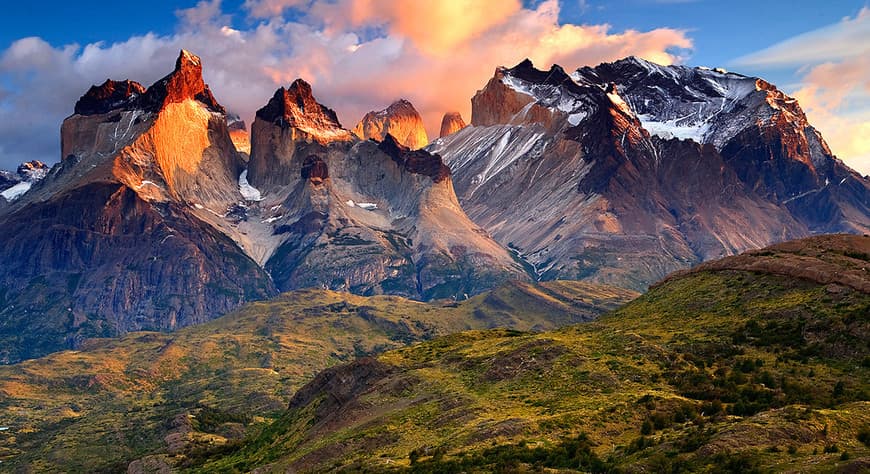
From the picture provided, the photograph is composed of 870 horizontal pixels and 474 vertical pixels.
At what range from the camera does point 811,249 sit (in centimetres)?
14175

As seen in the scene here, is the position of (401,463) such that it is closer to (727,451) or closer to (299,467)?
(299,467)

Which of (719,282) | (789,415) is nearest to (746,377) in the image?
(789,415)

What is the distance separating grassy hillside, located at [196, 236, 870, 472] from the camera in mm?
80688

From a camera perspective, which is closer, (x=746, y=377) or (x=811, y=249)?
(x=746, y=377)

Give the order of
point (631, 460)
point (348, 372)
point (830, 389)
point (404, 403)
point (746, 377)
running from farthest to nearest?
point (348, 372) → point (404, 403) → point (746, 377) → point (830, 389) → point (631, 460)

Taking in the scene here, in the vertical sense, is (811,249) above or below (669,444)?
above

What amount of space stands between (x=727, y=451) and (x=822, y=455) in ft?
25.1

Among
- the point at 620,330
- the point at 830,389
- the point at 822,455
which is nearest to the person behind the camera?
the point at 822,455

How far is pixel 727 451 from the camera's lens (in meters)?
75.8

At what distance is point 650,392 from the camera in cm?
10369

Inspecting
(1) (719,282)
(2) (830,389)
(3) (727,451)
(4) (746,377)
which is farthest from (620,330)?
(3) (727,451)

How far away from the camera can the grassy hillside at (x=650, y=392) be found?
265 feet

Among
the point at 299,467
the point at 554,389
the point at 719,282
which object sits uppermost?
the point at 719,282

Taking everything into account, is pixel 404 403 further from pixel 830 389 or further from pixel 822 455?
pixel 822 455
